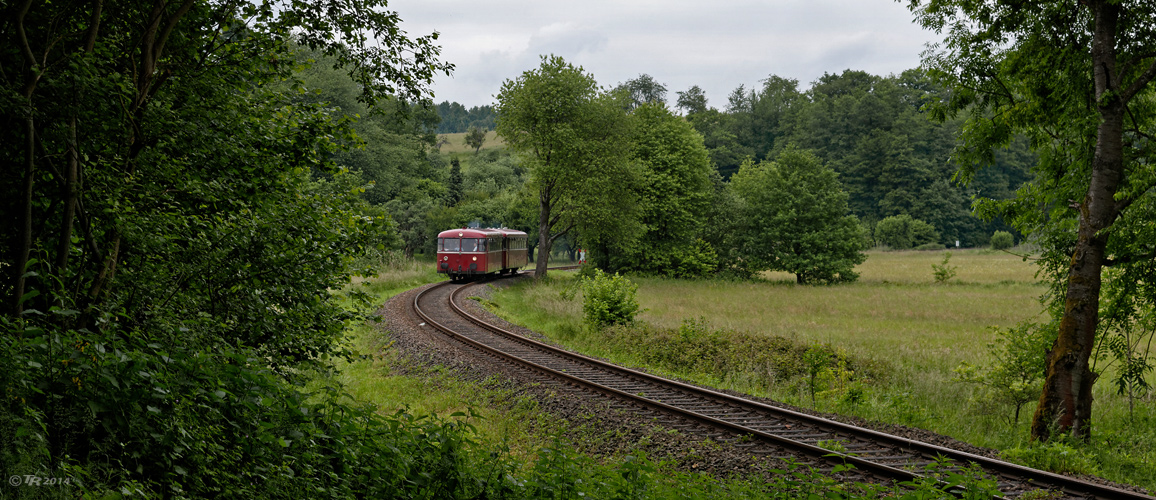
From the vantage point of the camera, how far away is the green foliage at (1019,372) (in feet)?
34.1

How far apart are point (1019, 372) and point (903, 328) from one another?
34.0 ft

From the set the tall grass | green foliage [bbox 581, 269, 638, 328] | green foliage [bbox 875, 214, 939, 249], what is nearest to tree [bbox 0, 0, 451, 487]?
the tall grass

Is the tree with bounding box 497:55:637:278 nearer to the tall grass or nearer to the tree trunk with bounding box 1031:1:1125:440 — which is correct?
the tall grass

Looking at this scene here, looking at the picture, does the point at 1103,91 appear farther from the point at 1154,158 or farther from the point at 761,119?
the point at 761,119

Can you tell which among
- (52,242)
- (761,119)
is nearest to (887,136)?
(761,119)

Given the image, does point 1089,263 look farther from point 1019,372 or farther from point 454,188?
point 454,188

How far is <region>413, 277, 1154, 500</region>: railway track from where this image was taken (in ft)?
23.1

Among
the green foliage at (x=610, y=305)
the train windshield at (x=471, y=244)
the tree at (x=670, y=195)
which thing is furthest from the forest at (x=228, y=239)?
the tree at (x=670, y=195)

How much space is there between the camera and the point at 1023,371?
10875 mm

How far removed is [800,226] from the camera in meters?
40.8

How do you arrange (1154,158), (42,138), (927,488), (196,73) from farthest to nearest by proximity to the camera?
1. (1154,158)
2. (196,73)
3. (927,488)
4. (42,138)

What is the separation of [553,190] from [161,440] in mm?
31535

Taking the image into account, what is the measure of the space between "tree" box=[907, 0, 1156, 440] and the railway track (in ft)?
7.99

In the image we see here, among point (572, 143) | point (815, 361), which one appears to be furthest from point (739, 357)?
point (572, 143)
